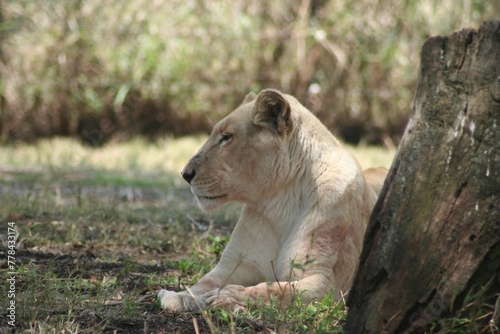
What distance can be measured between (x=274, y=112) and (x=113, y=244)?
163 cm

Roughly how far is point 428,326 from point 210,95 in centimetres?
730

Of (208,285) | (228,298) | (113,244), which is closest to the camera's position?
(228,298)

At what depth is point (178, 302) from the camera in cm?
341

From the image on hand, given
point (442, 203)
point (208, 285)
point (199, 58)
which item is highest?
point (442, 203)

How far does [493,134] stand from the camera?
8.91 feet

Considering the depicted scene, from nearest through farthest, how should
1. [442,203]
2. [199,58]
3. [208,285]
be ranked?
[442,203]
[208,285]
[199,58]

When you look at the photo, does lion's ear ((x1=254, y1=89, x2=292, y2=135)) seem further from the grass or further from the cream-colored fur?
the grass

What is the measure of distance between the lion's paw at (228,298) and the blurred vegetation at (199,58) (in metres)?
6.34

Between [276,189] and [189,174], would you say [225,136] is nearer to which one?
[189,174]

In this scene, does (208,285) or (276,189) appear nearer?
(208,285)

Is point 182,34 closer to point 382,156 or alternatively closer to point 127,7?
point 127,7

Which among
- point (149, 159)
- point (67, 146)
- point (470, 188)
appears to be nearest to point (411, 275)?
point (470, 188)

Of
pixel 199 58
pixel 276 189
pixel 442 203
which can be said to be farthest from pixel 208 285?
pixel 199 58

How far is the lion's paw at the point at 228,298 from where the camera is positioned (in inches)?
131
